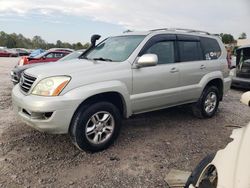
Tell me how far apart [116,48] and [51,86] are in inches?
62.4

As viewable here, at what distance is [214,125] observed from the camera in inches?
229

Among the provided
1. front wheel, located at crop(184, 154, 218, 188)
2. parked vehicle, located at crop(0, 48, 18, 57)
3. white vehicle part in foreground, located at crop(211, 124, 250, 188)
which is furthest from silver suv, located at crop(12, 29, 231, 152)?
parked vehicle, located at crop(0, 48, 18, 57)

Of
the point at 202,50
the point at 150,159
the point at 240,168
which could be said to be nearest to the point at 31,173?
the point at 150,159

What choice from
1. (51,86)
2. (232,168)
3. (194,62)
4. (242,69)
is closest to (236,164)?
(232,168)

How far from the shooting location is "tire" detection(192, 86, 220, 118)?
19.8 feet

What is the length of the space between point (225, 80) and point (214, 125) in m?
1.23

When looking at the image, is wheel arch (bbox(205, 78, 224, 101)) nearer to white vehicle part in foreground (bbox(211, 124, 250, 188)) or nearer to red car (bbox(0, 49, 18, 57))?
white vehicle part in foreground (bbox(211, 124, 250, 188))

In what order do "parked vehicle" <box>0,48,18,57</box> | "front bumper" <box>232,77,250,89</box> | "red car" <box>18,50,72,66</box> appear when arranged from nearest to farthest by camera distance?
"front bumper" <box>232,77,250,89</box> → "red car" <box>18,50,72,66</box> → "parked vehicle" <box>0,48,18,57</box>

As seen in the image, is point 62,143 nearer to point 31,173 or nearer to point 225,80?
point 31,173

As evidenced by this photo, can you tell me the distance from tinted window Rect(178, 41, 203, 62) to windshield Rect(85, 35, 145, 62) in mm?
949

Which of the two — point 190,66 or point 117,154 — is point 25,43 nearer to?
point 190,66

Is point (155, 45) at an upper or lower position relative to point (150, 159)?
upper

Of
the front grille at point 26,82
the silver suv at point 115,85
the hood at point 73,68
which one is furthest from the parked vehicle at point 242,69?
the front grille at point 26,82

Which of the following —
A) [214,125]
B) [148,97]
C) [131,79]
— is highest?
[131,79]
